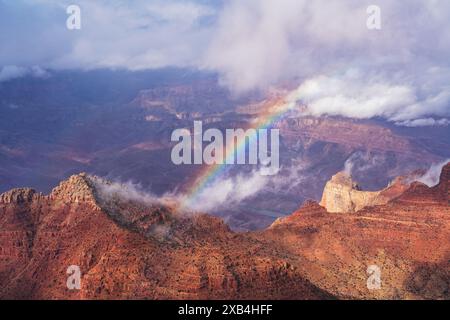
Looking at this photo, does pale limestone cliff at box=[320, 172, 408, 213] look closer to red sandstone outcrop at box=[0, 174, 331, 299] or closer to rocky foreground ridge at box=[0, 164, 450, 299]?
rocky foreground ridge at box=[0, 164, 450, 299]

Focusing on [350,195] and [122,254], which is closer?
[122,254]

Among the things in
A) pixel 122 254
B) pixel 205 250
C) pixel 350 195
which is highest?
pixel 350 195

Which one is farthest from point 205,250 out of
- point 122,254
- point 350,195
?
point 350,195

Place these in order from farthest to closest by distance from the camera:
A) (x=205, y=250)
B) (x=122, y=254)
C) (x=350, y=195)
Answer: (x=350, y=195) < (x=205, y=250) < (x=122, y=254)

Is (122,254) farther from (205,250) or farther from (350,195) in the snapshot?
(350,195)

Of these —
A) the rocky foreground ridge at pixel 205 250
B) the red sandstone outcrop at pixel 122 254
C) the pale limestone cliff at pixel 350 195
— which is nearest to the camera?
the red sandstone outcrop at pixel 122 254

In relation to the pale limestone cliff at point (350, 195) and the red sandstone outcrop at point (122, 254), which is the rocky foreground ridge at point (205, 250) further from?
the pale limestone cliff at point (350, 195)

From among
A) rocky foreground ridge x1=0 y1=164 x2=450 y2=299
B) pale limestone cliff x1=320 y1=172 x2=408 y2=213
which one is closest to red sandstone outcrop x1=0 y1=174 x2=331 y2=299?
rocky foreground ridge x1=0 y1=164 x2=450 y2=299

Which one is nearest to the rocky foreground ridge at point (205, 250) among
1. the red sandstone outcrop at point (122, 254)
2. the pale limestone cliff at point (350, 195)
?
the red sandstone outcrop at point (122, 254)
